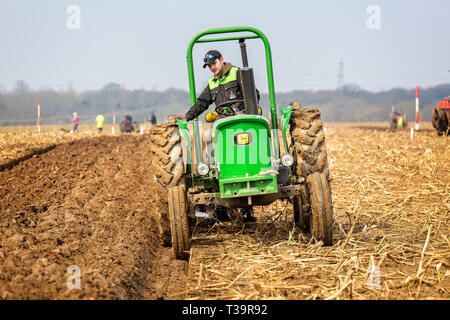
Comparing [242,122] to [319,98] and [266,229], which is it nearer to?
[266,229]

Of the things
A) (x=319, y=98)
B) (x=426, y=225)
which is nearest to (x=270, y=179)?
(x=426, y=225)

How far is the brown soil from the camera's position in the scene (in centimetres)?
486

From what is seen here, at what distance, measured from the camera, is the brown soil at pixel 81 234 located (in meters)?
4.86

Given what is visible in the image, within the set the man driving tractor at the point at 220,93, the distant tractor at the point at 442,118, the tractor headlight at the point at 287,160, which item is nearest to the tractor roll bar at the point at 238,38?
the man driving tractor at the point at 220,93

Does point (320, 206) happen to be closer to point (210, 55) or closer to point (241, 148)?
point (241, 148)

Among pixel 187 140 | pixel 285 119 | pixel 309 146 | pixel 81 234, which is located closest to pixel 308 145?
pixel 309 146

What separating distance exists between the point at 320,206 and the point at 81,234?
2.93 m

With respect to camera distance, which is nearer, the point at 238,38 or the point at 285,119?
the point at 285,119

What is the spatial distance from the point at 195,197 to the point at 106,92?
65.6 meters

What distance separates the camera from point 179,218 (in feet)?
19.8

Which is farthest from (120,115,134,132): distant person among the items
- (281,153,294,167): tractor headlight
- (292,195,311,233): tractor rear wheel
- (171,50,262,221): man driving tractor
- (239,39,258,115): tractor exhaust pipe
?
(281,153,294,167): tractor headlight

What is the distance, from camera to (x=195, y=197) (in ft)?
20.0

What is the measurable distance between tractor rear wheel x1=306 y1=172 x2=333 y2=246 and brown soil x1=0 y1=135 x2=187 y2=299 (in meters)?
1.42

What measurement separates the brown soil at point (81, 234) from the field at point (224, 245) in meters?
0.02
